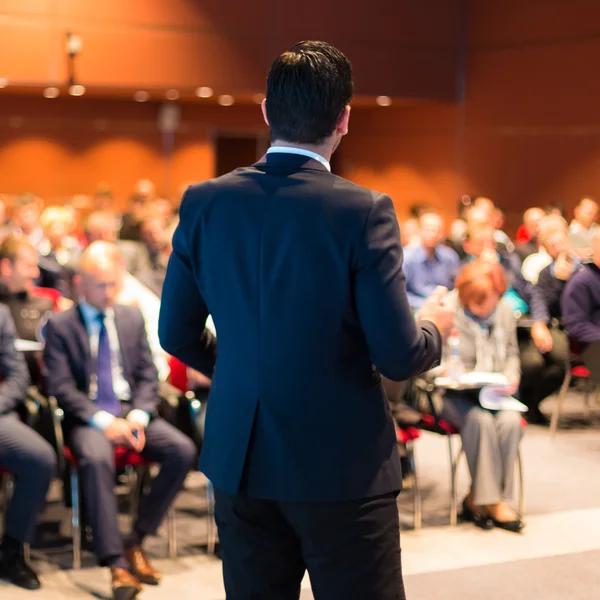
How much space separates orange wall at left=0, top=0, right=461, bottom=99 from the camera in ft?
35.4

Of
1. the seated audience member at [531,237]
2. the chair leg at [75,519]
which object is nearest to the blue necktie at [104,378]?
the chair leg at [75,519]

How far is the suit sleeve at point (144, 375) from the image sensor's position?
4.48 metres

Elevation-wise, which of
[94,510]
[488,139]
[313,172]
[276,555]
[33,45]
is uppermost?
[33,45]

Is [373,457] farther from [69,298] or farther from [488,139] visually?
[488,139]

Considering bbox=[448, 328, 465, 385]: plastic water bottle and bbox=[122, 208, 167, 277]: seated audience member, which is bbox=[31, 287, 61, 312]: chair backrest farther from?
bbox=[448, 328, 465, 385]: plastic water bottle

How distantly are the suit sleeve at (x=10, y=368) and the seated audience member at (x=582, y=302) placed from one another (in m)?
3.67

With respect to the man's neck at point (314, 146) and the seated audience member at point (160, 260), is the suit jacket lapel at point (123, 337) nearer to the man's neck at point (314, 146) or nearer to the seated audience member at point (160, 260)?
the seated audience member at point (160, 260)

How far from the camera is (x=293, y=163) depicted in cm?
187

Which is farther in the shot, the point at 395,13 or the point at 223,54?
the point at 395,13

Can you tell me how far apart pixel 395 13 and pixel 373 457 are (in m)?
11.6

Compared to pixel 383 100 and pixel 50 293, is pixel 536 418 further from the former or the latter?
pixel 383 100

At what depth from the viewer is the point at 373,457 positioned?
1.86 meters

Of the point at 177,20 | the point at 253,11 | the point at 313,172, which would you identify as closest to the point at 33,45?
the point at 177,20

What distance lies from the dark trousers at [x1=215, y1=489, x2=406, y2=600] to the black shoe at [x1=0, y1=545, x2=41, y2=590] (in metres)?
2.38
